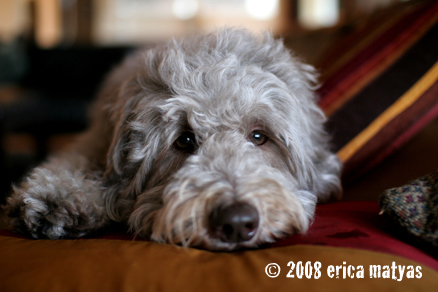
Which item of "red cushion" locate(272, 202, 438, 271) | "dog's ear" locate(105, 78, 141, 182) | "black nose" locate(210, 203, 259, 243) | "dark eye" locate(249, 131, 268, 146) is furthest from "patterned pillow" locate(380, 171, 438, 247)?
"dog's ear" locate(105, 78, 141, 182)

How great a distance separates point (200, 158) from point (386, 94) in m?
1.07

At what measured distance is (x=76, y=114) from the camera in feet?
18.3

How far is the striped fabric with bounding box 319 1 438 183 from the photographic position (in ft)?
6.10

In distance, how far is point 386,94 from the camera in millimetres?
1918

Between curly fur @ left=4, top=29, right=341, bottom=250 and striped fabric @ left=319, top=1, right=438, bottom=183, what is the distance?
0.55 ft

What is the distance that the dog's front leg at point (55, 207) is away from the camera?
142 cm

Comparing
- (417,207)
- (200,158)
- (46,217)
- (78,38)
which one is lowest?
(46,217)

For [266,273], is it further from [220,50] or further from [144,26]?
[144,26]

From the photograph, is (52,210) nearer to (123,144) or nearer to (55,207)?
(55,207)

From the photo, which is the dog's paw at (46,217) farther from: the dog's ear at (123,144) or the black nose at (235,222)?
the black nose at (235,222)

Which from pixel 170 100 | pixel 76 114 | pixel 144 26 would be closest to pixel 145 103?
pixel 170 100

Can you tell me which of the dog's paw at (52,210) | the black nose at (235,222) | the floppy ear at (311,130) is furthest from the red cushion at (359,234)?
the dog's paw at (52,210)

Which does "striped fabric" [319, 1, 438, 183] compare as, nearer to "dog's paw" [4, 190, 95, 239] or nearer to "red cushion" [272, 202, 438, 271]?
"red cushion" [272, 202, 438, 271]

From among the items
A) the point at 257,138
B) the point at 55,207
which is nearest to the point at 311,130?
the point at 257,138
